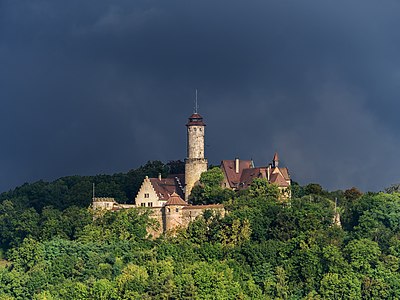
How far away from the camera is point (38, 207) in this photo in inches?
4355

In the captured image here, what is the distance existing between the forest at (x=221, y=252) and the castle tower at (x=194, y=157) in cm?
117

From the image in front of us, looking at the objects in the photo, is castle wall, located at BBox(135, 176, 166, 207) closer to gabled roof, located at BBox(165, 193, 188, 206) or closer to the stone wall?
the stone wall

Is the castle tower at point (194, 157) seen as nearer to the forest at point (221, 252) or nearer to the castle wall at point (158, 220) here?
the forest at point (221, 252)

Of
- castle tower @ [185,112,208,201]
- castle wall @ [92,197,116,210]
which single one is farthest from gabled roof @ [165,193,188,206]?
castle wall @ [92,197,116,210]

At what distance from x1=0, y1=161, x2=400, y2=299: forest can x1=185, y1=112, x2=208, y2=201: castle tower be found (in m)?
1.17

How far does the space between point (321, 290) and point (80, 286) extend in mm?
16118

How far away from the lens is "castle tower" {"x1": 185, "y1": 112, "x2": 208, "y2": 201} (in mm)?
99688

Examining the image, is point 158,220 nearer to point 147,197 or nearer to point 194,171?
point 147,197

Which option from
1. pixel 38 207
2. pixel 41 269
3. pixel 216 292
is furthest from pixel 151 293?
pixel 38 207

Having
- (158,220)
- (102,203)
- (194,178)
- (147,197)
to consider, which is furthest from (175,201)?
(102,203)

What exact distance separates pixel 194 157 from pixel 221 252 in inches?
360

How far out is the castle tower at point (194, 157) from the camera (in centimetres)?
9969

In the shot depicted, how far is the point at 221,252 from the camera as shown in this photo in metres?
93.8

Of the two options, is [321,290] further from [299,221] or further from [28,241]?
[28,241]
